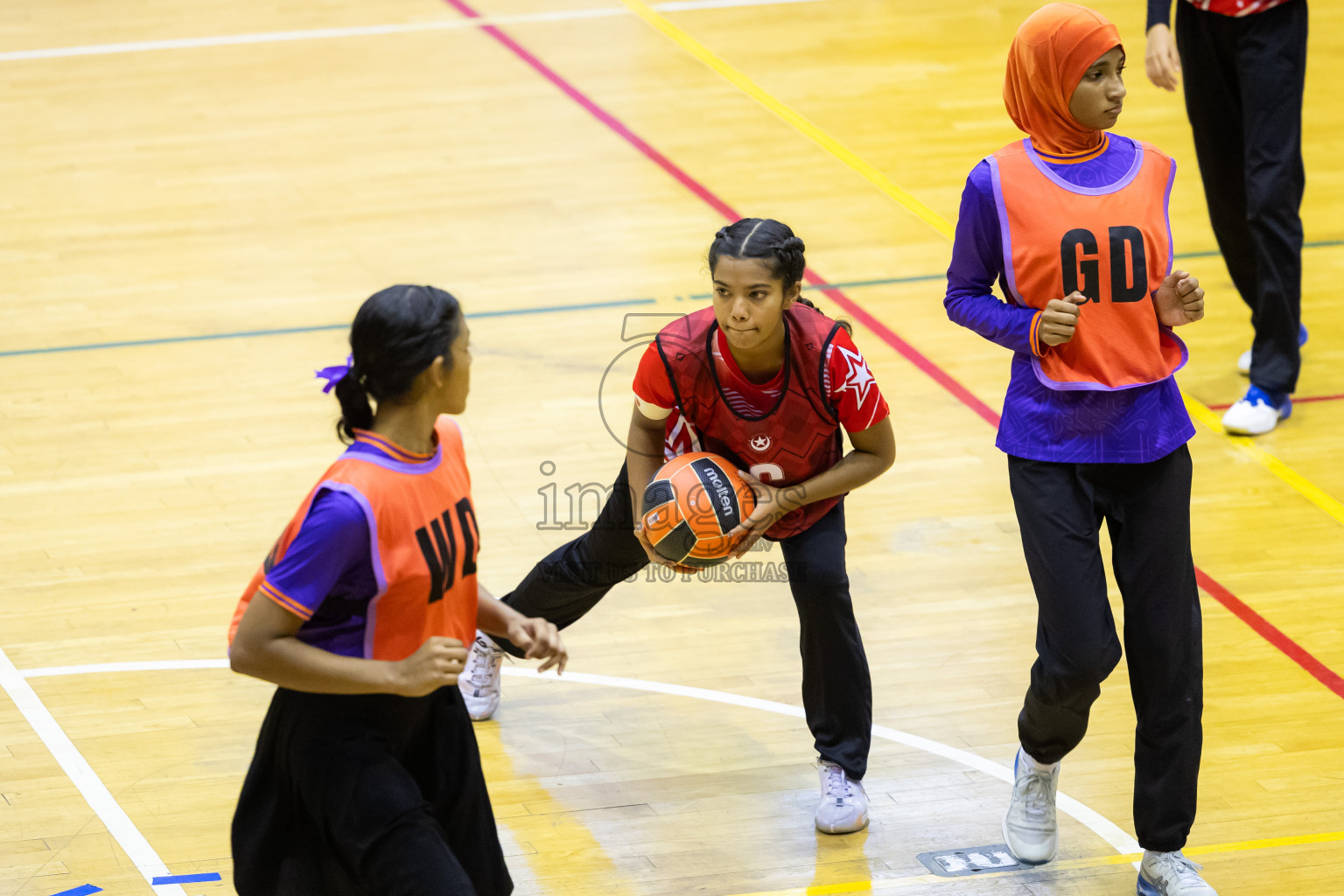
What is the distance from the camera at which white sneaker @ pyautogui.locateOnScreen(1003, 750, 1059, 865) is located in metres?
3.68

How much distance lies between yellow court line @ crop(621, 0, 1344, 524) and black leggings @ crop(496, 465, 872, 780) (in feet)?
7.66

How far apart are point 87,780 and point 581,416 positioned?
2.47 meters

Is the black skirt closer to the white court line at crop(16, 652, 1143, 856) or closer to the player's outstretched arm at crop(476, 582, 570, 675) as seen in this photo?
the player's outstretched arm at crop(476, 582, 570, 675)

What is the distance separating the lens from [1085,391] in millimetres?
3408

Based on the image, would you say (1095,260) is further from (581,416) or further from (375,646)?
(581,416)

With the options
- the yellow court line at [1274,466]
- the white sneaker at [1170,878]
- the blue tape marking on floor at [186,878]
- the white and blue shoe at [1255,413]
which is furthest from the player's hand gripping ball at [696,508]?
the white and blue shoe at [1255,413]

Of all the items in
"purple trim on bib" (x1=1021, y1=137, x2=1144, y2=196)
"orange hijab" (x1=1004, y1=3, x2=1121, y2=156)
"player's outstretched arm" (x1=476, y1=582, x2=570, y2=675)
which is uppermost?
"orange hijab" (x1=1004, y1=3, x2=1121, y2=156)

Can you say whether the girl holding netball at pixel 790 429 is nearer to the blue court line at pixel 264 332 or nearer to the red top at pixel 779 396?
the red top at pixel 779 396

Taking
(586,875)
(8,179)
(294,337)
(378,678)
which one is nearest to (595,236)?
(294,337)

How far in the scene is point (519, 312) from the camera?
274 inches

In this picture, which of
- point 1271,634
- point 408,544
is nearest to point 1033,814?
point 1271,634

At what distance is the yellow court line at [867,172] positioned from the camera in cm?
559

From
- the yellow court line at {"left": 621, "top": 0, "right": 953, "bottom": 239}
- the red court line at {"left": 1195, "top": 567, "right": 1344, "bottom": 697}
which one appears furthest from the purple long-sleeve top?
the yellow court line at {"left": 621, "top": 0, "right": 953, "bottom": 239}

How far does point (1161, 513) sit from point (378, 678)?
Answer: 1.65 meters
